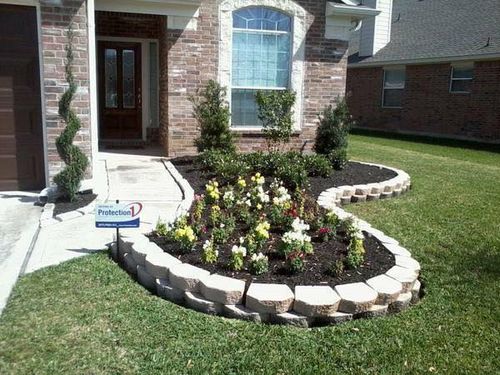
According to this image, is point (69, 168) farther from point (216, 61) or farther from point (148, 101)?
point (148, 101)

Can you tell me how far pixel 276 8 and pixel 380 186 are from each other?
420 centimetres

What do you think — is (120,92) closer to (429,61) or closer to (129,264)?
(129,264)

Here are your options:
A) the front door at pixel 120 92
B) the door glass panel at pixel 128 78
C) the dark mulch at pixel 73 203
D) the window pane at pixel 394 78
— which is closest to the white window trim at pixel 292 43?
the front door at pixel 120 92

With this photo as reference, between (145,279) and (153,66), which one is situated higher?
(153,66)

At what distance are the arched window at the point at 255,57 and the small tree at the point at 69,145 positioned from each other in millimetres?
3904

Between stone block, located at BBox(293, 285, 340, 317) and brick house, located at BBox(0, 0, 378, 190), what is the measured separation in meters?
4.02

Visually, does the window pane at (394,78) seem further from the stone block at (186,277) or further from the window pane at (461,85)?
the stone block at (186,277)

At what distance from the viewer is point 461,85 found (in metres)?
17.3

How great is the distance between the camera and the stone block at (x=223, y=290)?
3477 mm

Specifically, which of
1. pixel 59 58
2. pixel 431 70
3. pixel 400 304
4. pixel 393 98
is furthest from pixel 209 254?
pixel 393 98

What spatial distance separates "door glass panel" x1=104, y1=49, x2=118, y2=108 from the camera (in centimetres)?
1083

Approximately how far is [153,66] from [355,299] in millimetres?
8592

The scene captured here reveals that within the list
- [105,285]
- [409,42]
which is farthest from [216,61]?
[409,42]

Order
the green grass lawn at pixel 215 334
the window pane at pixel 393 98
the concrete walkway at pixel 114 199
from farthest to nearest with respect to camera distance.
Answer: the window pane at pixel 393 98
the concrete walkway at pixel 114 199
the green grass lawn at pixel 215 334
